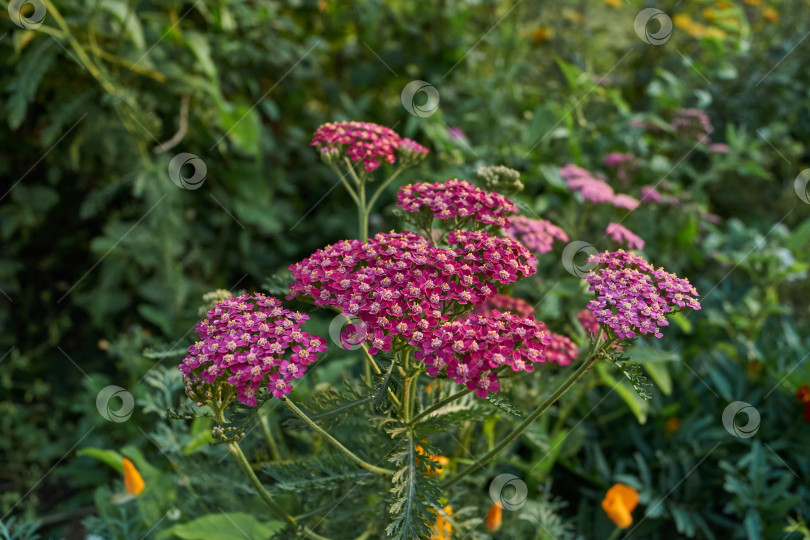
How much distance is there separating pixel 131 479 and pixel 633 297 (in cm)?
133

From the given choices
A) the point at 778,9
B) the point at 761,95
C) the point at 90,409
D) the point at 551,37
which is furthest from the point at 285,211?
the point at 778,9

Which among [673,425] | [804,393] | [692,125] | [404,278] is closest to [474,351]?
[404,278]

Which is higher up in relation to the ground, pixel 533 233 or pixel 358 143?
pixel 533 233

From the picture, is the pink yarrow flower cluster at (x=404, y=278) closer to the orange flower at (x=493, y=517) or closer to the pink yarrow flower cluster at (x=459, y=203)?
the pink yarrow flower cluster at (x=459, y=203)

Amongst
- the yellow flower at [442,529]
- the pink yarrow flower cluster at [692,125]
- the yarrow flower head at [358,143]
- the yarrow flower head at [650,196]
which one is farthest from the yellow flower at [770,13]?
the yellow flower at [442,529]

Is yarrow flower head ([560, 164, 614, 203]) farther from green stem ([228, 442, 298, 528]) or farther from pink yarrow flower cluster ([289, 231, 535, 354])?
green stem ([228, 442, 298, 528])

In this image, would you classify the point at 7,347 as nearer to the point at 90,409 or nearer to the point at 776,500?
the point at 90,409

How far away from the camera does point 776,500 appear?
2.09 m

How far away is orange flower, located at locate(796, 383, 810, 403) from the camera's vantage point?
2.15 metres

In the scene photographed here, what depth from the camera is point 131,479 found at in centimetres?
166

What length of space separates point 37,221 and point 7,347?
597 millimetres

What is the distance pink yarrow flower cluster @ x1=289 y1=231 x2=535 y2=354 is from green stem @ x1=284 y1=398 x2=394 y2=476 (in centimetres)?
17

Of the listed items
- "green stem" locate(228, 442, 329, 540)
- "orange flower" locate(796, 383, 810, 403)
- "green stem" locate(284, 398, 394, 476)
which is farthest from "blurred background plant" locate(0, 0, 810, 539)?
"green stem" locate(284, 398, 394, 476)

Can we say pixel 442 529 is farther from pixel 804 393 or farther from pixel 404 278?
pixel 804 393
